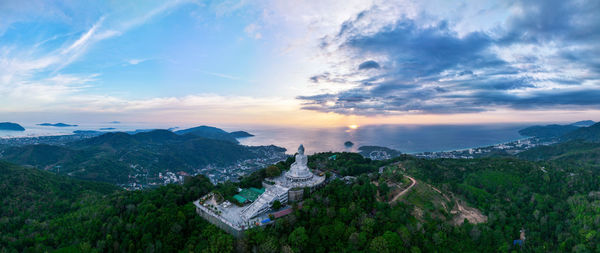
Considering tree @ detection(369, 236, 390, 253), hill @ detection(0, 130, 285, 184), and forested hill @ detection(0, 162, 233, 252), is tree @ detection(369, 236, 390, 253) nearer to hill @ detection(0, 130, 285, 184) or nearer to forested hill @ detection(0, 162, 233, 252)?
forested hill @ detection(0, 162, 233, 252)

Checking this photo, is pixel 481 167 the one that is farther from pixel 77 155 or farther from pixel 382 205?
pixel 77 155

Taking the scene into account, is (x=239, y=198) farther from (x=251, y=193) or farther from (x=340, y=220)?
(x=340, y=220)

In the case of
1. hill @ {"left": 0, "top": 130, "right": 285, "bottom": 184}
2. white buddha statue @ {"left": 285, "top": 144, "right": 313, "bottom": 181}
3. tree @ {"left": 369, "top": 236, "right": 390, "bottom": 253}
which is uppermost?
white buddha statue @ {"left": 285, "top": 144, "right": 313, "bottom": 181}

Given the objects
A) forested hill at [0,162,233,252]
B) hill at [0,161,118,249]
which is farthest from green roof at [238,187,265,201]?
hill at [0,161,118,249]

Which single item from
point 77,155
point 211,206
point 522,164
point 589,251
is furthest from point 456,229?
point 77,155

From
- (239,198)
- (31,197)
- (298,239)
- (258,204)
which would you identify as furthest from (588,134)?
(31,197)

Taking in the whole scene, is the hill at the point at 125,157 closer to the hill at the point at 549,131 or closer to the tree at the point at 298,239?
the tree at the point at 298,239
